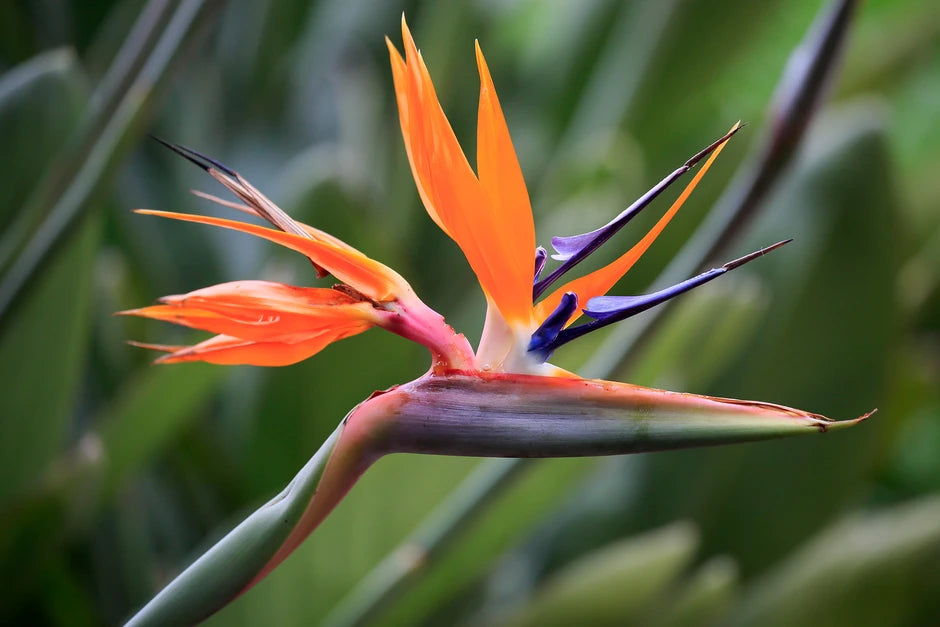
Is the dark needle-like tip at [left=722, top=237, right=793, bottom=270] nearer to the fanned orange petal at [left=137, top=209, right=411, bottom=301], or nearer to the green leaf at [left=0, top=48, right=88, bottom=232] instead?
the fanned orange petal at [left=137, top=209, right=411, bottom=301]

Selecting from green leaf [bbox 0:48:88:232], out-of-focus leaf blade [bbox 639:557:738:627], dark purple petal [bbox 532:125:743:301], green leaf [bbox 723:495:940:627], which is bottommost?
green leaf [bbox 723:495:940:627]

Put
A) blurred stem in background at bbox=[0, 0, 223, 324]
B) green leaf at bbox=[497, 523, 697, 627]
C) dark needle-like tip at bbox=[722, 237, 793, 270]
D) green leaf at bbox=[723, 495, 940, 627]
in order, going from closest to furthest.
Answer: dark needle-like tip at bbox=[722, 237, 793, 270], blurred stem in background at bbox=[0, 0, 223, 324], green leaf at bbox=[497, 523, 697, 627], green leaf at bbox=[723, 495, 940, 627]

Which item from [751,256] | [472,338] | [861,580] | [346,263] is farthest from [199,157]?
[861,580]

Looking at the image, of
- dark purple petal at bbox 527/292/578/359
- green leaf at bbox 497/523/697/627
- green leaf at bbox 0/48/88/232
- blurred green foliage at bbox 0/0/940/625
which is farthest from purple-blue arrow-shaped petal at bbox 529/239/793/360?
green leaf at bbox 0/48/88/232

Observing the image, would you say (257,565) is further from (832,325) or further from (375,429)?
(832,325)

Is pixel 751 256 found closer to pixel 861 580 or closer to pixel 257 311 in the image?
pixel 257 311

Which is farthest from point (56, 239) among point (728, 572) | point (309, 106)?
point (309, 106)
